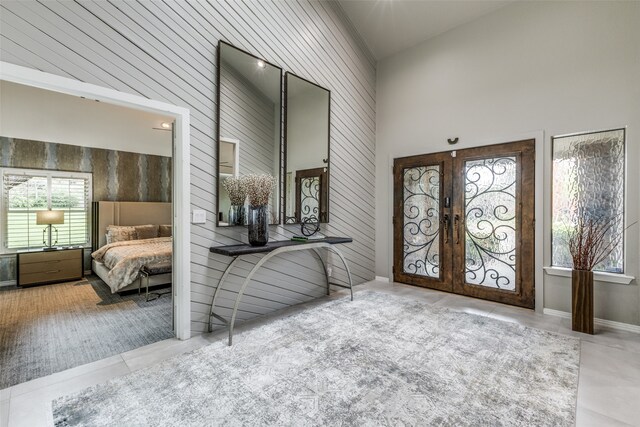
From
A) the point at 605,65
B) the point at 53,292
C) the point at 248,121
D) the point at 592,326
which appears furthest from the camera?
the point at 53,292

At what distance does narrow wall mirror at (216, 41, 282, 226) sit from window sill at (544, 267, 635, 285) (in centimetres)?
328

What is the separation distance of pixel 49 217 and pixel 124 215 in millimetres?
1176

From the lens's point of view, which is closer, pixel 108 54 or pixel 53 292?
pixel 108 54

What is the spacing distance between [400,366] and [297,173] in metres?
2.42

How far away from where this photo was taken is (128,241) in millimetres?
5465

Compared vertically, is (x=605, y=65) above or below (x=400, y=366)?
above

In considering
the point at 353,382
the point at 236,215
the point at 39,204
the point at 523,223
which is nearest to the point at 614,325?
the point at 523,223

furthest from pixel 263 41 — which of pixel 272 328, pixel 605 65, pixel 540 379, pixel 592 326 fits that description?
pixel 592 326

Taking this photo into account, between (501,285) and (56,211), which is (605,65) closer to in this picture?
(501,285)

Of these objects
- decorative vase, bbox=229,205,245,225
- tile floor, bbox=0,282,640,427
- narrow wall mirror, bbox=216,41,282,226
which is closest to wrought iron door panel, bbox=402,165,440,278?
tile floor, bbox=0,282,640,427

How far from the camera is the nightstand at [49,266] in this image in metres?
4.64

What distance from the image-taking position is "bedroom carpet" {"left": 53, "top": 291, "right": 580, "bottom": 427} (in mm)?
1638

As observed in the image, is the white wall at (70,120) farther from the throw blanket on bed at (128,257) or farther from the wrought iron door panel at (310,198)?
the wrought iron door panel at (310,198)

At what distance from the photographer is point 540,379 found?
6.59 feet
